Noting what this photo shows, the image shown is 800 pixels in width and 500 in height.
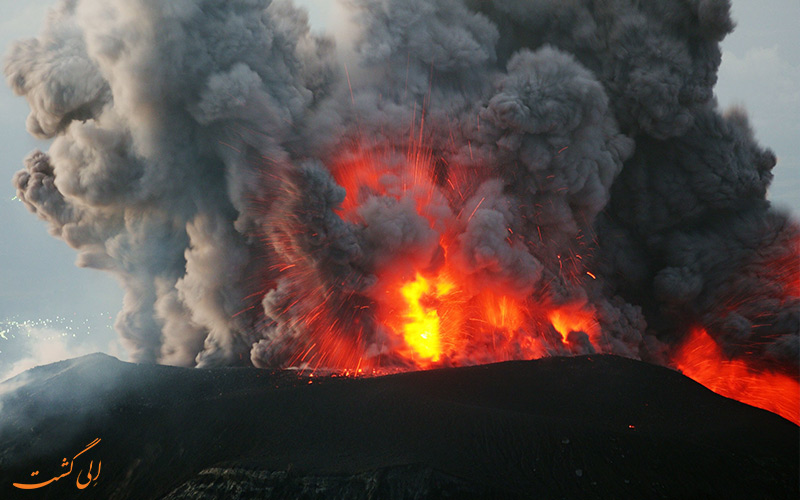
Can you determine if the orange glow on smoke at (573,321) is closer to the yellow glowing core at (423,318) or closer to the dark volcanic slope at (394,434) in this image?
the yellow glowing core at (423,318)

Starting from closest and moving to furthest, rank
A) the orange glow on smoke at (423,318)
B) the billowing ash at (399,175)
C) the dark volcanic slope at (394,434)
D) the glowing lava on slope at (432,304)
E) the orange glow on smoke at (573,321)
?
the dark volcanic slope at (394,434)
the billowing ash at (399,175)
the glowing lava on slope at (432,304)
the orange glow on smoke at (423,318)
the orange glow on smoke at (573,321)

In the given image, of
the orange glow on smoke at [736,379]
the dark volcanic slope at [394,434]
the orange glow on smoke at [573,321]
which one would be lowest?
the dark volcanic slope at [394,434]

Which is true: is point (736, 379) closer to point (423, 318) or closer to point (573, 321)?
point (573, 321)

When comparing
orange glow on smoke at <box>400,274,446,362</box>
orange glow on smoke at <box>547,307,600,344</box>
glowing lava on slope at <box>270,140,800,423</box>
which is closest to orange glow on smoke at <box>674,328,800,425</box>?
glowing lava on slope at <box>270,140,800,423</box>

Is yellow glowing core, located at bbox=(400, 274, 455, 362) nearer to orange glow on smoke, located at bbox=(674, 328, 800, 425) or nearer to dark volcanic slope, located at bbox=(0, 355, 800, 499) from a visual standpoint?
dark volcanic slope, located at bbox=(0, 355, 800, 499)

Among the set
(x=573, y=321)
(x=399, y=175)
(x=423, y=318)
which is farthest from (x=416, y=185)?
(x=573, y=321)

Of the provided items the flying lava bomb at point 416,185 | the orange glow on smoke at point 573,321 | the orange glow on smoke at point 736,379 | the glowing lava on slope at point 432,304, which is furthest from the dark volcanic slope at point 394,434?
the orange glow on smoke at point 573,321
